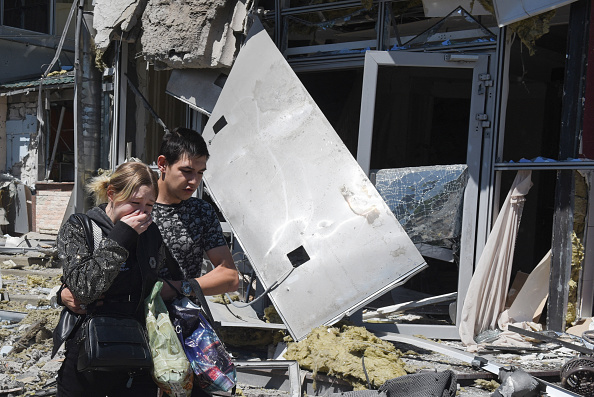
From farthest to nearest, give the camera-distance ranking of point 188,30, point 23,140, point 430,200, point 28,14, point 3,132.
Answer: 1. point 28,14
2. point 3,132
3. point 23,140
4. point 188,30
5. point 430,200

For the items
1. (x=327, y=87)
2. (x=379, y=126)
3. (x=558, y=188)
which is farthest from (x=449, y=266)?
(x=558, y=188)

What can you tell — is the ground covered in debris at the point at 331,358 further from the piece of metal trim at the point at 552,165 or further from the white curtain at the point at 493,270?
the piece of metal trim at the point at 552,165

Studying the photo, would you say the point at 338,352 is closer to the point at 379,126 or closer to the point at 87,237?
the point at 87,237

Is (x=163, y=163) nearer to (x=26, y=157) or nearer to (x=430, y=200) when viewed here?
(x=430, y=200)

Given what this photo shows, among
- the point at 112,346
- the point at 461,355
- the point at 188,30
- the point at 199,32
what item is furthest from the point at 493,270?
the point at 112,346

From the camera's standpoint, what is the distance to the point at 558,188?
5414 mm

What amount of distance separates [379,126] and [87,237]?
24.1 feet

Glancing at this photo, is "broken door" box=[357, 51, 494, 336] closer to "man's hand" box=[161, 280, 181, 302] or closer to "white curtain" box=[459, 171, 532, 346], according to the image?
"white curtain" box=[459, 171, 532, 346]

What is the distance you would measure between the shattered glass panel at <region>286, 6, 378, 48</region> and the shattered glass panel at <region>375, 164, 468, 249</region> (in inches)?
62.4

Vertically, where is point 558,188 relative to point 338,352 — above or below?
above

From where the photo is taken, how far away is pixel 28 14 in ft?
49.2

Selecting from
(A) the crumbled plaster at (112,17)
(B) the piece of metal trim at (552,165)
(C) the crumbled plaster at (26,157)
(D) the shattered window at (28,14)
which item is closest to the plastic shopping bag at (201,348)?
(B) the piece of metal trim at (552,165)

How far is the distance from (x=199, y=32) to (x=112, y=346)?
4578 mm

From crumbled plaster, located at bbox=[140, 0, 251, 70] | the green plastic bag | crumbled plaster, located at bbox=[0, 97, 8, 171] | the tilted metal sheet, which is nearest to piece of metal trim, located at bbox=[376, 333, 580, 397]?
the tilted metal sheet
